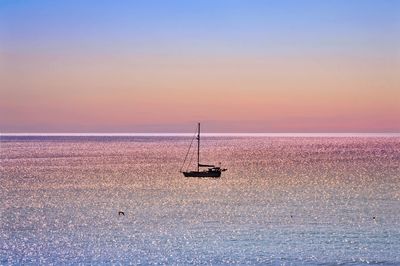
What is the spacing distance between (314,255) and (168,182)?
76.4 metres

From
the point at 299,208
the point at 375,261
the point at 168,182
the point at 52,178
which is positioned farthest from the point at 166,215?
the point at 52,178

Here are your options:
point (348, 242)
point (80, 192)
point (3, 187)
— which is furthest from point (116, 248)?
point (3, 187)

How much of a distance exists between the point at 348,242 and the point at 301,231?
705 cm

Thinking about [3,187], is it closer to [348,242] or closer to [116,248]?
[116,248]

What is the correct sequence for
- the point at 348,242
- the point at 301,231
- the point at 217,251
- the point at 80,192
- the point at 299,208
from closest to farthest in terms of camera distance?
the point at 217,251 → the point at 348,242 → the point at 301,231 → the point at 299,208 → the point at 80,192

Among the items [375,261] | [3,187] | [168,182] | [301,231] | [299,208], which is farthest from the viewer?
[168,182]

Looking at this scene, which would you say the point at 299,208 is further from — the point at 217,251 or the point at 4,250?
the point at 4,250

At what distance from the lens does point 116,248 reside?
64562 mm

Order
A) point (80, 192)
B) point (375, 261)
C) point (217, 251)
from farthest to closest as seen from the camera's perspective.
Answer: point (80, 192), point (217, 251), point (375, 261)

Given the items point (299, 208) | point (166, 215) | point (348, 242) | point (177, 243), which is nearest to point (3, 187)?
point (166, 215)

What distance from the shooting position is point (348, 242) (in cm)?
6738

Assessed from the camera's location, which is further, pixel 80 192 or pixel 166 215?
pixel 80 192

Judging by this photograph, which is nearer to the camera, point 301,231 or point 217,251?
point 217,251

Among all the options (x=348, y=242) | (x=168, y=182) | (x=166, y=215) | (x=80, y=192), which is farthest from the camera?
(x=168, y=182)
